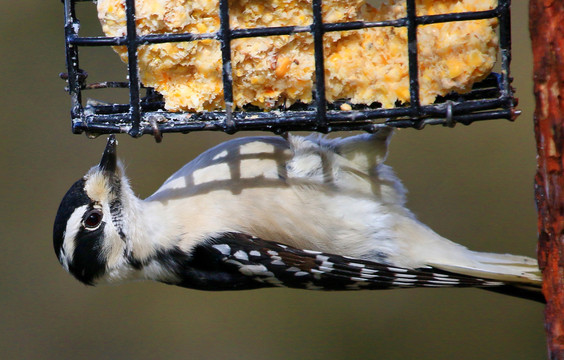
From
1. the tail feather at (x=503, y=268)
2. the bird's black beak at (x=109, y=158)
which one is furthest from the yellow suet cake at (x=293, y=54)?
the tail feather at (x=503, y=268)

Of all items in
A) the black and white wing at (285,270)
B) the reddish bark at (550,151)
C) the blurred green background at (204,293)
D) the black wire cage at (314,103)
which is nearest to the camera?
the reddish bark at (550,151)

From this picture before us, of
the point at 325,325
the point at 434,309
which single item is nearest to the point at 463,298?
the point at 434,309

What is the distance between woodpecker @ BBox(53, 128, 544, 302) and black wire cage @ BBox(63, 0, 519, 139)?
439 millimetres

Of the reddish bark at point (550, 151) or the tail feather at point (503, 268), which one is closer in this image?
the reddish bark at point (550, 151)

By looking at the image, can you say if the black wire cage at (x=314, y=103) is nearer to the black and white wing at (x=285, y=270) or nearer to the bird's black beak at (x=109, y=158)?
the bird's black beak at (x=109, y=158)

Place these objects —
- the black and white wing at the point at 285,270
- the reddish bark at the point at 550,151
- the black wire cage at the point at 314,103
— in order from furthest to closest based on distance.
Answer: the black and white wing at the point at 285,270 < the black wire cage at the point at 314,103 < the reddish bark at the point at 550,151

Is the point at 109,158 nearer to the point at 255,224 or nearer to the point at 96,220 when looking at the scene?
the point at 96,220

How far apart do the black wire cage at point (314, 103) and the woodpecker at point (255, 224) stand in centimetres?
44

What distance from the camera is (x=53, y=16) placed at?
4133 mm

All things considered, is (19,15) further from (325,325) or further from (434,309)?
(434,309)

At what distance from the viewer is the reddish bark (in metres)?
1.73

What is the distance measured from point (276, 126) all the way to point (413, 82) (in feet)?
1.25

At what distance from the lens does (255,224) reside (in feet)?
8.33

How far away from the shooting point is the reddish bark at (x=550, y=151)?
1734 mm
